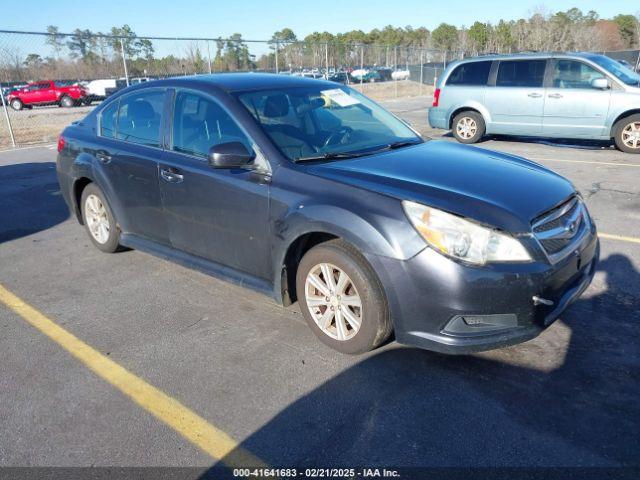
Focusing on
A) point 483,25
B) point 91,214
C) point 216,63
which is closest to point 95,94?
point 216,63

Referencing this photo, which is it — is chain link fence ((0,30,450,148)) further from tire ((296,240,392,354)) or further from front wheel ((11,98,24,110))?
tire ((296,240,392,354))

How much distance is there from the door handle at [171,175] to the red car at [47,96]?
28185 mm

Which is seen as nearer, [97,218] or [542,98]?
[97,218]

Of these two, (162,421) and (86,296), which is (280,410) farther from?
(86,296)

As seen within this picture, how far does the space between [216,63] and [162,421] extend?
71.3 ft

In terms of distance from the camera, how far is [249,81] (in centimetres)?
408

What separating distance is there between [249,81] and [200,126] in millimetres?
553

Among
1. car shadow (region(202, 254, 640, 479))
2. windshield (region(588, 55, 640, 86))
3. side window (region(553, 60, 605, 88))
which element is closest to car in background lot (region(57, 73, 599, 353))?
car shadow (region(202, 254, 640, 479))

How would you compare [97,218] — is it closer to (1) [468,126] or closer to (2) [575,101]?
(1) [468,126]

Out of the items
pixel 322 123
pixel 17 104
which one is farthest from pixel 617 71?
pixel 17 104

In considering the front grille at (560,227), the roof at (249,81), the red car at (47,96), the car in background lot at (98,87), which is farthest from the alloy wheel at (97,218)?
the red car at (47,96)

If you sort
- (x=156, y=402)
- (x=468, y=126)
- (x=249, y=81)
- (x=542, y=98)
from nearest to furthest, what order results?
1. (x=156, y=402)
2. (x=249, y=81)
3. (x=542, y=98)
4. (x=468, y=126)

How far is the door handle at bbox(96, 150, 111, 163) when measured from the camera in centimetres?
462

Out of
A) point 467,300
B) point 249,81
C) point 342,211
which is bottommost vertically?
point 467,300
